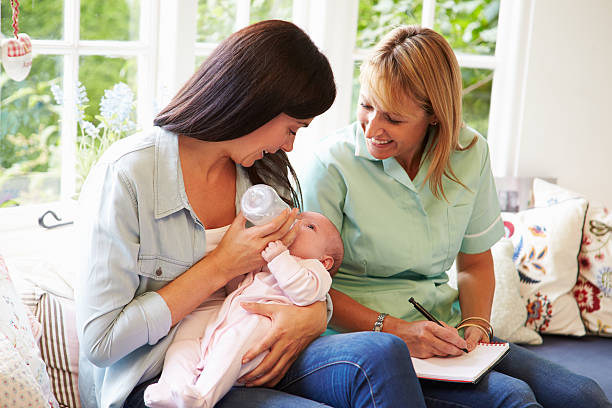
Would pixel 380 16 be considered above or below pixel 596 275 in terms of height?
above

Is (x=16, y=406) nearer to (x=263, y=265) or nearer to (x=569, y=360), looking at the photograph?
(x=263, y=265)

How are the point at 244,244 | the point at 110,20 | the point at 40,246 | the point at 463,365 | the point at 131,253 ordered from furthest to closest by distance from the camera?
the point at 110,20
the point at 40,246
the point at 463,365
the point at 244,244
the point at 131,253

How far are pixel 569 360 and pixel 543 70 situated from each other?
129cm

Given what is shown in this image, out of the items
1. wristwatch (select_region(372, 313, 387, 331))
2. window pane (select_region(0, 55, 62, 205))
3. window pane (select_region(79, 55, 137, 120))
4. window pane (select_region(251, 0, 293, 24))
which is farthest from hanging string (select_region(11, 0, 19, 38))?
wristwatch (select_region(372, 313, 387, 331))

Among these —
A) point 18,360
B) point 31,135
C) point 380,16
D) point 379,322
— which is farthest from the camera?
point 380,16

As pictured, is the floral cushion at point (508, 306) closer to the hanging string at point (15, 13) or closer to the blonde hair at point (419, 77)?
the blonde hair at point (419, 77)

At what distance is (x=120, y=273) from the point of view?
1402 mm

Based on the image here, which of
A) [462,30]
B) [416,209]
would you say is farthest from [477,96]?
[416,209]

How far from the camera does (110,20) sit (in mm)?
2277

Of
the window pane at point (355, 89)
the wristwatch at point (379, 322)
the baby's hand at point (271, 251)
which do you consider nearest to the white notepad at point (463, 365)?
the wristwatch at point (379, 322)

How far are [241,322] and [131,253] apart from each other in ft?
0.91

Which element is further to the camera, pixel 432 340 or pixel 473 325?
pixel 473 325

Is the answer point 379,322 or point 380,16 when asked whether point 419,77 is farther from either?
point 380,16

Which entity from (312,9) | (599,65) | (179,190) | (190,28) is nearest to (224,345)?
(179,190)
